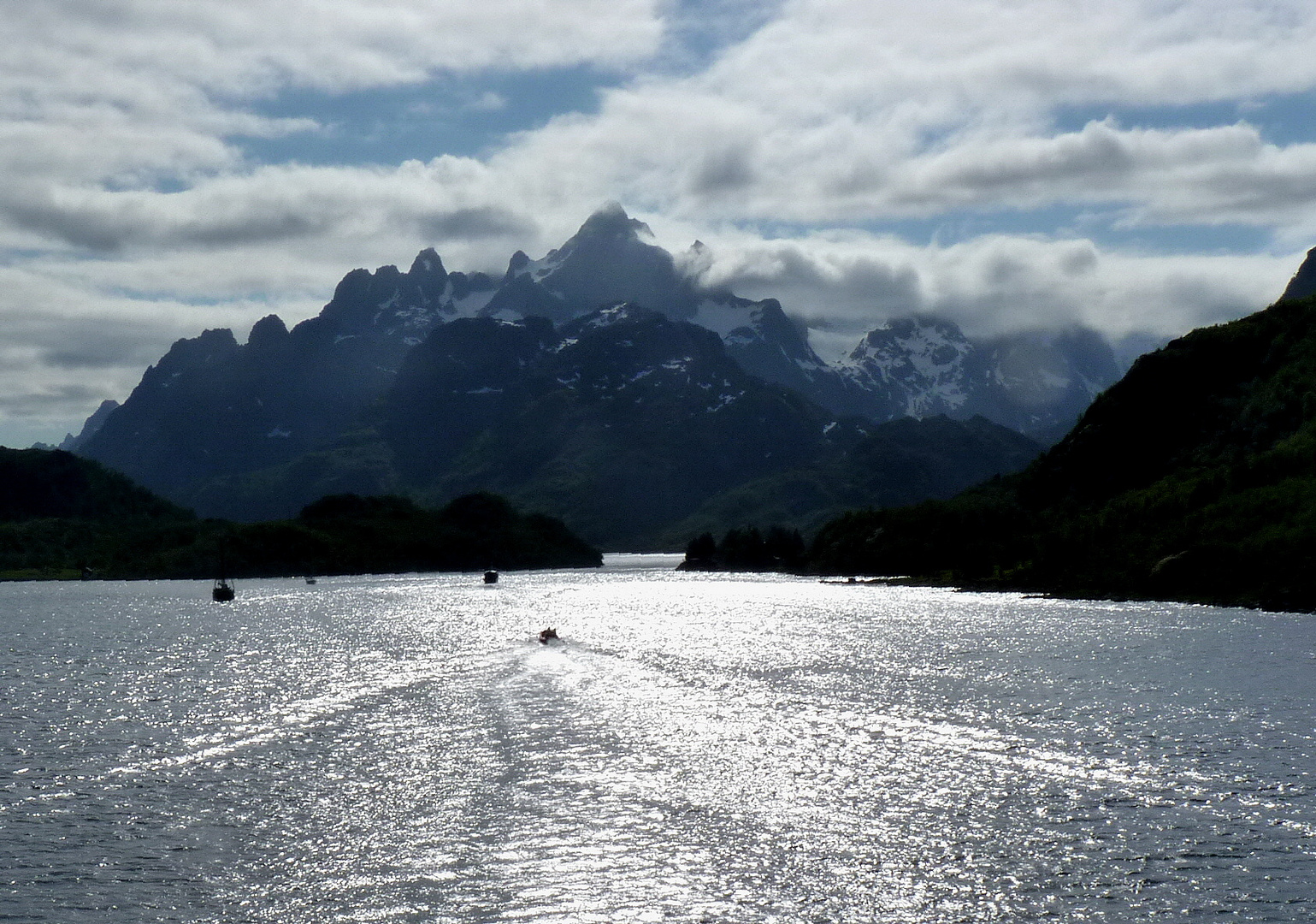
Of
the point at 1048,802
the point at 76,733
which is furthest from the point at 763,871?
the point at 76,733

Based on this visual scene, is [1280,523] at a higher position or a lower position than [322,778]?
higher

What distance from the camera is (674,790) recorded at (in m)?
52.8

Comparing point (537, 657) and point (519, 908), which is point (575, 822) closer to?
point (519, 908)

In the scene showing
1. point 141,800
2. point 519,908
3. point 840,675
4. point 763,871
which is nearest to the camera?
point 519,908

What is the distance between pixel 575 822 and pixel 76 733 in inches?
1478

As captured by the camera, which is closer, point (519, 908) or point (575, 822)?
point (519, 908)

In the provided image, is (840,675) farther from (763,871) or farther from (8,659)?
(8,659)

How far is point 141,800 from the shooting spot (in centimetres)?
5122

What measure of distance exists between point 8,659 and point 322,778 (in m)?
79.3

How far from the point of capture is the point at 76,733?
226ft

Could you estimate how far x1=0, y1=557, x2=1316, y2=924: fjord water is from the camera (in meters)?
37.5

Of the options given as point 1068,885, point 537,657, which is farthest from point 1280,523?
point 1068,885

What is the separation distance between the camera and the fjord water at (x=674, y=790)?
123 feet

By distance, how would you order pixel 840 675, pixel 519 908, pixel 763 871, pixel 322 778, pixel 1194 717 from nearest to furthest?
pixel 519 908 → pixel 763 871 → pixel 322 778 → pixel 1194 717 → pixel 840 675
